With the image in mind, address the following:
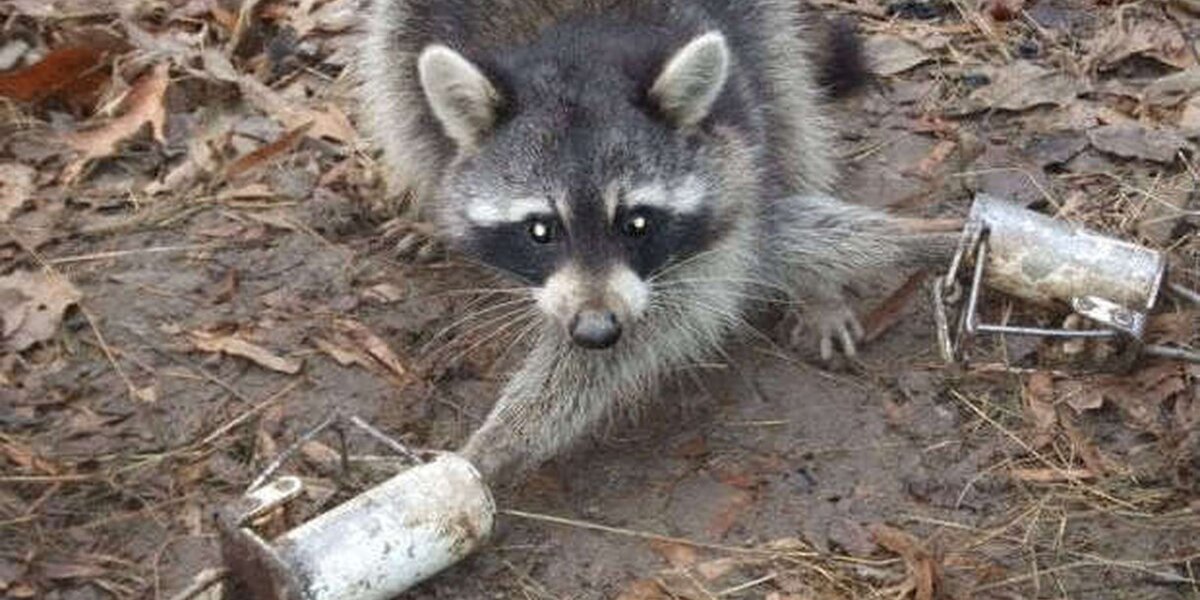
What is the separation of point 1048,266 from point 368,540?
5.85ft

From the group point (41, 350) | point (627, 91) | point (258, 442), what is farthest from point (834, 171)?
point (41, 350)

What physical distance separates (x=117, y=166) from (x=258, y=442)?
1.41m

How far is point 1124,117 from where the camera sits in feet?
16.3

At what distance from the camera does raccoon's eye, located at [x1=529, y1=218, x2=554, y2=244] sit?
3645 mm

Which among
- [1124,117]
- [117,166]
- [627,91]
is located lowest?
[1124,117]

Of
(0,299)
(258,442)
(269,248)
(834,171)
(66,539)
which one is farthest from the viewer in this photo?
(834,171)

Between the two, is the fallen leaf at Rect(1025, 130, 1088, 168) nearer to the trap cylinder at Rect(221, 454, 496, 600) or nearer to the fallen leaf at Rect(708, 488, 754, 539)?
the fallen leaf at Rect(708, 488, 754, 539)

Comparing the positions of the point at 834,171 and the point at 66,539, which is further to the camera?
the point at 834,171

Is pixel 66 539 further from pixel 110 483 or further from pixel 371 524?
pixel 371 524

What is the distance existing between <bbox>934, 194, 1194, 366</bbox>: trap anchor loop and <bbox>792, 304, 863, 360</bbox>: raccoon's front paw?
29 centimetres

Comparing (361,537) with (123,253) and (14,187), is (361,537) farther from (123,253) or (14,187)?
(14,187)

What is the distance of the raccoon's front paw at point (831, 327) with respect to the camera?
13.7 feet

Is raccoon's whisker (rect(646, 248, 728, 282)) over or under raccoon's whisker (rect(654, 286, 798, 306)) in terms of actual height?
over

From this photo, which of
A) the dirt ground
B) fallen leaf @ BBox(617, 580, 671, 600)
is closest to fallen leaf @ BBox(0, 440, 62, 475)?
the dirt ground
